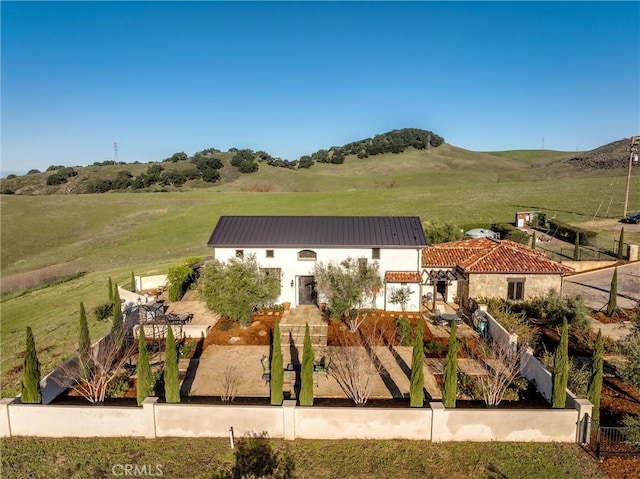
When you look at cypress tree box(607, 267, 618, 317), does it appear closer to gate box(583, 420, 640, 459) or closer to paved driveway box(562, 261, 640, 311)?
paved driveway box(562, 261, 640, 311)

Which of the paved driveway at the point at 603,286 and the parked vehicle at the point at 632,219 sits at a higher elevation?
the parked vehicle at the point at 632,219

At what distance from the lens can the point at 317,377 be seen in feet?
56.0

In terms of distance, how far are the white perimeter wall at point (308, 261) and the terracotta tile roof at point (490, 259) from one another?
209cm

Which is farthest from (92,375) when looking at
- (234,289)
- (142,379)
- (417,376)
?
(417,376)

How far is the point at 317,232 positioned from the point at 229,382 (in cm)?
1166

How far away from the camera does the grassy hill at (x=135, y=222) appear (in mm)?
29469

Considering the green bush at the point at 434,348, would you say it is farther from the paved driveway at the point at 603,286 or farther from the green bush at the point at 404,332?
the paved driveway at the point at 603,286

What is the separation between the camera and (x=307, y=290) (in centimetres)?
2600

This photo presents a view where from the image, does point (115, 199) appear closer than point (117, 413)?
No

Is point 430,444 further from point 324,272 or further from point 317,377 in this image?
point 324,272

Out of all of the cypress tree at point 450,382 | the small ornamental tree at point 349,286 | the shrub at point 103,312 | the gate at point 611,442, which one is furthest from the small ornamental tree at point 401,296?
the shrub at point 103,312

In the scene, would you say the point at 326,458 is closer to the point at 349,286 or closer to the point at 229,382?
the point at 229,382

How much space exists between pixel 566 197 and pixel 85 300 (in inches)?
2666

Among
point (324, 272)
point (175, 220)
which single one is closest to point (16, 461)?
point (324, 272)
